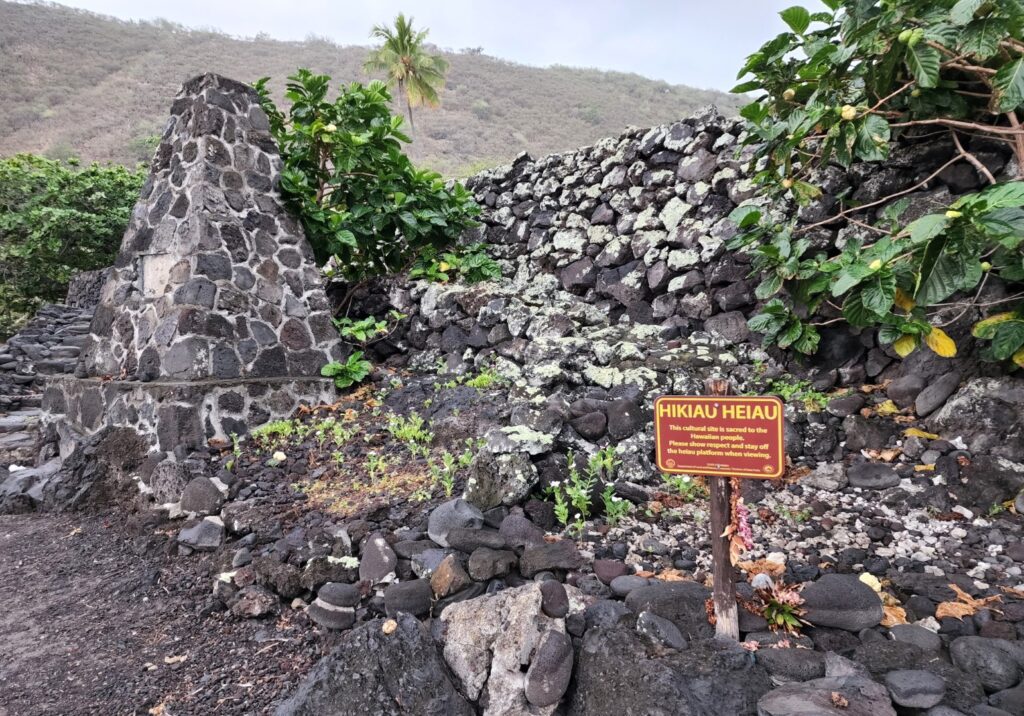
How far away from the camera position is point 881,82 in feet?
12.4

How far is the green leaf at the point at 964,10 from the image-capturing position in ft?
9.21

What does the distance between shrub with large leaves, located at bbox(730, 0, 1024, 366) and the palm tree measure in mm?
18413

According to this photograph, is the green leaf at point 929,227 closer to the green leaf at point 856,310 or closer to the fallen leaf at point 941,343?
the green leaf at point 856,310

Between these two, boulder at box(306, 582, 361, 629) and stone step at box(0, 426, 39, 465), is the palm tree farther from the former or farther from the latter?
boulder at box(306, 582, 361, 629)

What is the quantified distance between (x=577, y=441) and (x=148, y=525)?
3.37 m

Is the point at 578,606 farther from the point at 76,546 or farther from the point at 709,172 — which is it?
the point at 709,172

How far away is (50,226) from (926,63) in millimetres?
16775

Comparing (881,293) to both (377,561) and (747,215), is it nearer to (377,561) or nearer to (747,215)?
(747,215)

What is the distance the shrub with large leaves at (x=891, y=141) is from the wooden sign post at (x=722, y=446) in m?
1.50

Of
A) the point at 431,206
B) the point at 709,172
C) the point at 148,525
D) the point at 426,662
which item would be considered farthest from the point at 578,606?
the point at 431,206

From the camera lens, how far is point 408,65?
20.1 m

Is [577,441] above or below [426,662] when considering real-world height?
above

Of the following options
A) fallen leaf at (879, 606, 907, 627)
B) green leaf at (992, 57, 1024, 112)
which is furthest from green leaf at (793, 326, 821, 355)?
fallen leaf at (879, 606, 907, 627)

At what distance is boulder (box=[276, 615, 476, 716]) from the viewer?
7.08 ft
